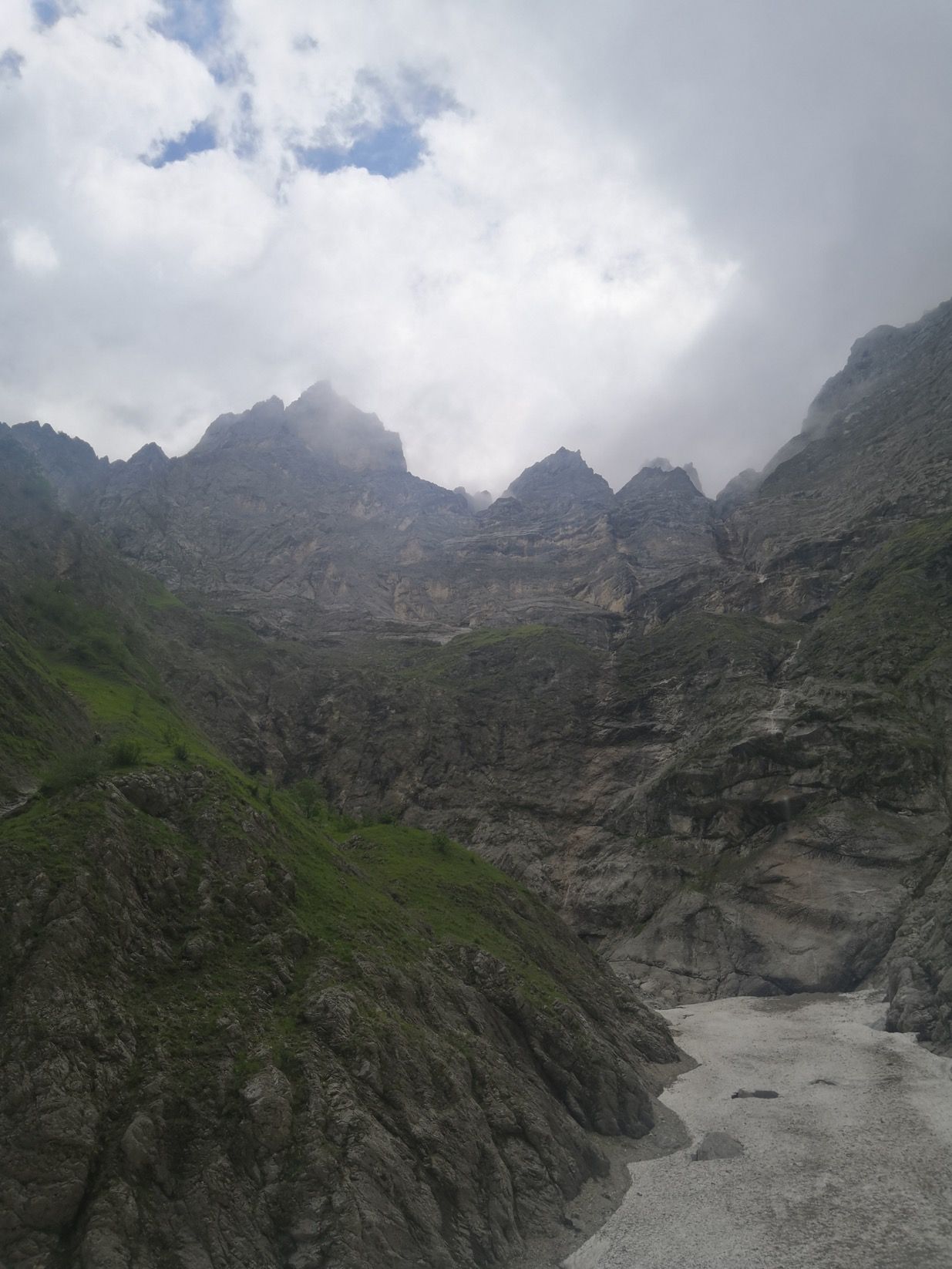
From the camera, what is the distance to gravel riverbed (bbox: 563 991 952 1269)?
86.2 feet

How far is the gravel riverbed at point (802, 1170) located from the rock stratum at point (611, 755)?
372 centimetres

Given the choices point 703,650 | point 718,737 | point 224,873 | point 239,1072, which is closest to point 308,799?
point 224,873

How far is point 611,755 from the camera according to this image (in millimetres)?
125562

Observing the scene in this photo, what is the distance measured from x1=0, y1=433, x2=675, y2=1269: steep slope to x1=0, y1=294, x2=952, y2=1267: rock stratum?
0.28m

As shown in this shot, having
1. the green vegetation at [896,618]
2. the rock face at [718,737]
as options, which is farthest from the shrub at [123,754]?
the green vegetation at [896,618]

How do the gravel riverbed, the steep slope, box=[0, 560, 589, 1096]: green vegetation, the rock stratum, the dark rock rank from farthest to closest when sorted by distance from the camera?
the rock stratum < the dark rock < box=[0, 560, 589, 1096]: green vegetation < the gravel riverbed < the steep slope

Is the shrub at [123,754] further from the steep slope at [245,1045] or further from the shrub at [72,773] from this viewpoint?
the shrub at [72,773]

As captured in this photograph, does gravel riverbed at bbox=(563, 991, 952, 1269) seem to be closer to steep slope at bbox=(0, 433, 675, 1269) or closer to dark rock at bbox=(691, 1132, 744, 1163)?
dark rock at bbox=(691, 1132, 744, 1163)

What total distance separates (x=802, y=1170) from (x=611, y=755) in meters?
93.5

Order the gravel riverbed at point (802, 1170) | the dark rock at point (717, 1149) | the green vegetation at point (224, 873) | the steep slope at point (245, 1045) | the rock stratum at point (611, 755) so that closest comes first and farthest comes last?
the steep slope at point (245, 1045) → the gravel riverbed at point (802, 1170) → the green vegetation at point (224, 873) → the dark rock at point (717, 1149) → the rock stratum at point (611, 755)

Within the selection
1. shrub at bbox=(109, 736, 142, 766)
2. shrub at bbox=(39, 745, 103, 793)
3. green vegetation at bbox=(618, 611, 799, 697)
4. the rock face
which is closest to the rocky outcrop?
shrub at bbox=(39, 745, 103, 793)

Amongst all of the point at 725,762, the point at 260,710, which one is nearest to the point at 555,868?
the point at 725,762

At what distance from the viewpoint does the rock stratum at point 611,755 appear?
3688 centimetres

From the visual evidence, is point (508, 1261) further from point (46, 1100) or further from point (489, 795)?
point (489, 795)
